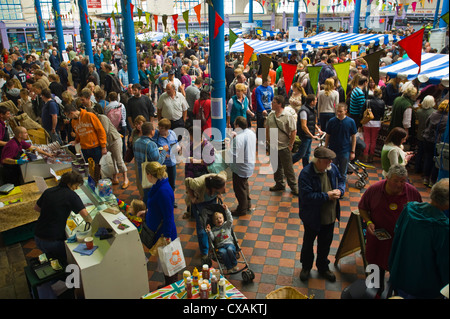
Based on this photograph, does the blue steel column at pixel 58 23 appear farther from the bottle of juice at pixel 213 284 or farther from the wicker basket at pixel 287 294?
the wicker basket at pixel 287 294

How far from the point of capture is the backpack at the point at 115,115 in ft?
23.2

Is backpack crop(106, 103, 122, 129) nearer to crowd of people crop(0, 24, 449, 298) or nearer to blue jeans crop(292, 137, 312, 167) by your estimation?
crowd of people crop(0, 24, 449, 298)

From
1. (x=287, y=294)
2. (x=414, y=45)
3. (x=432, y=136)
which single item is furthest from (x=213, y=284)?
(x=432, y=136)

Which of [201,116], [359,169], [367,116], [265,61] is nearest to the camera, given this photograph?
[265,61]

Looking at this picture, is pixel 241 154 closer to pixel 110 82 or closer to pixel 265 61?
pixel 265 61

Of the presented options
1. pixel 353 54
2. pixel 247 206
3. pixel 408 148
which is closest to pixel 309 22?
pixel 353 54

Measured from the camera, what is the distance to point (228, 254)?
14.1 feet

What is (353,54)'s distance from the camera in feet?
49.5

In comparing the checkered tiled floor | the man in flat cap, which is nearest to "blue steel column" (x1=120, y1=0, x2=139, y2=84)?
the checkered tiled floor

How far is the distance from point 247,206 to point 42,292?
10.2ft

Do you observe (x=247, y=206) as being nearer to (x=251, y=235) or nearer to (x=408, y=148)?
(x=251, y=235)

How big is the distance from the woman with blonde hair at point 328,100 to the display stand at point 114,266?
496 cm

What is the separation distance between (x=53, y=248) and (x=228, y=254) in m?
1.92

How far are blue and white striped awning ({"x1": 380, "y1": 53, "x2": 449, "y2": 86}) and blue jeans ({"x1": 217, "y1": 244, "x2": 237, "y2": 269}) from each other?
153 inches
